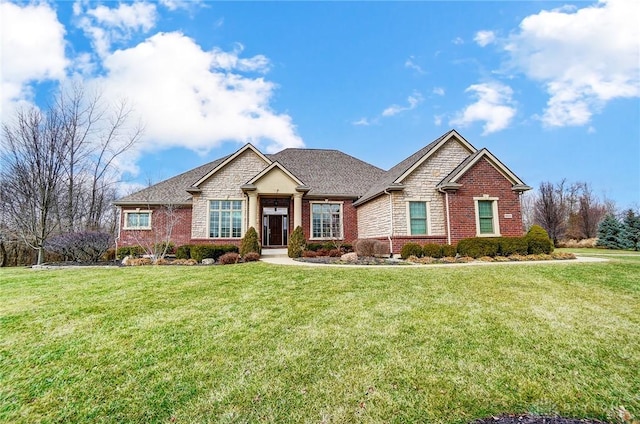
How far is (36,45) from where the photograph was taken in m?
11.4

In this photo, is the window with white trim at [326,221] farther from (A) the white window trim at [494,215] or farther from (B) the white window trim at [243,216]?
(A) the white window trim at [494,215]

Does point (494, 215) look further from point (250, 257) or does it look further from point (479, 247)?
point (250, 257)

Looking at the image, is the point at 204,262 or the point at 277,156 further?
the point at 277,156

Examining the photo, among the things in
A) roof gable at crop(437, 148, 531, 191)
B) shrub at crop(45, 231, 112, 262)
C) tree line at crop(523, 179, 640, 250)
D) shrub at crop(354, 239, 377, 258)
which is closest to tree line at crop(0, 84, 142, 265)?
shrub at crop(45, 231, 112, 262)

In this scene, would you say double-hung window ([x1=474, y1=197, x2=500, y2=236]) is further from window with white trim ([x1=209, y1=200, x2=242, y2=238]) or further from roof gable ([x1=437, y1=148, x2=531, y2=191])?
window with white trim ([x1=209, y1=200, x2=242, y2=238])

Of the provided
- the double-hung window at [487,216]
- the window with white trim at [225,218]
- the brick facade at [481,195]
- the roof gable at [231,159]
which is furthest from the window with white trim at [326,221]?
the double-hung window at [487,216]

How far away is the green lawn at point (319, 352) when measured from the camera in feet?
10.2

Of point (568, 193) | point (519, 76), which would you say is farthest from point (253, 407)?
point (568, 193)

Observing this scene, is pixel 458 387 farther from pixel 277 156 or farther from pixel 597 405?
pixel 277 156

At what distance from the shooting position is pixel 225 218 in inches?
703

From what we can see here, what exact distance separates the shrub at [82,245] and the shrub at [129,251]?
0.67 m

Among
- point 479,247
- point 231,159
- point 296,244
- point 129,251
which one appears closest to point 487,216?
point 479,247

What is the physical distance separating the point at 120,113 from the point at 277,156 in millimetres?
14792

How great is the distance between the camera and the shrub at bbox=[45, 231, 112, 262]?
49.6 feet
